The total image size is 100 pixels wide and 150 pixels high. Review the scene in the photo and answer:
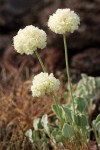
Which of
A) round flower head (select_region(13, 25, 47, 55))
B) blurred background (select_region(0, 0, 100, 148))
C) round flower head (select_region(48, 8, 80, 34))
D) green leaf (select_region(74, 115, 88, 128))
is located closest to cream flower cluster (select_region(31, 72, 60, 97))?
round flower head (select_region(13, 25, 47, 55))

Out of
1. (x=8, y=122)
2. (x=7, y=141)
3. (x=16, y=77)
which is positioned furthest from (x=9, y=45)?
(x=7, y=141)

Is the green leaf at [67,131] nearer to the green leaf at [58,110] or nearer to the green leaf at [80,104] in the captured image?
the green leaf at [58,110]

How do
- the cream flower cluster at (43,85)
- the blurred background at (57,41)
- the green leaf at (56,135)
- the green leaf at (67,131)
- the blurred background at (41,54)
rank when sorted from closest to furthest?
the cream flower cluster at (43,85) < the green leaf at (67,131) < the green leaf at (56,135) < the blurred background at (41,54) < the blurred background at (57,41)

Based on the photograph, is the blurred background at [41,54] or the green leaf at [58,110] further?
the blurred background at [41,54]

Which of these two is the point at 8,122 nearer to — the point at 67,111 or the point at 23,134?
the point at 23,134

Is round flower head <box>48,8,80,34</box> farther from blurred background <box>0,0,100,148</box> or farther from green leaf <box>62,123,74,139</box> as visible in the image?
blurred background <box>0,0,100,148</box>

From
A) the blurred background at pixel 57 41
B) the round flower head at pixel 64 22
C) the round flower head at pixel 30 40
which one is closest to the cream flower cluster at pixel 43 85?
the round flower head at pixel 30 40

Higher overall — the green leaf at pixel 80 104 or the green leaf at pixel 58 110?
the green leaf at pixel 80 104

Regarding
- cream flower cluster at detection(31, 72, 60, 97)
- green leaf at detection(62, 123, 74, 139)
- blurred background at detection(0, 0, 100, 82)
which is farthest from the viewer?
blurred background at detection(0, 0, 100, 82)

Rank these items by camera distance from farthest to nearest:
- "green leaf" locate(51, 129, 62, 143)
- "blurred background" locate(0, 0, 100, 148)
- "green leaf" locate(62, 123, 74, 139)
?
1. "blurred background" locate(0, 0, 100, 148)
2. "green leaf" locate(51, 129, 62, 143)
3. "green leaf" locate(62, 123, 74, 139)
